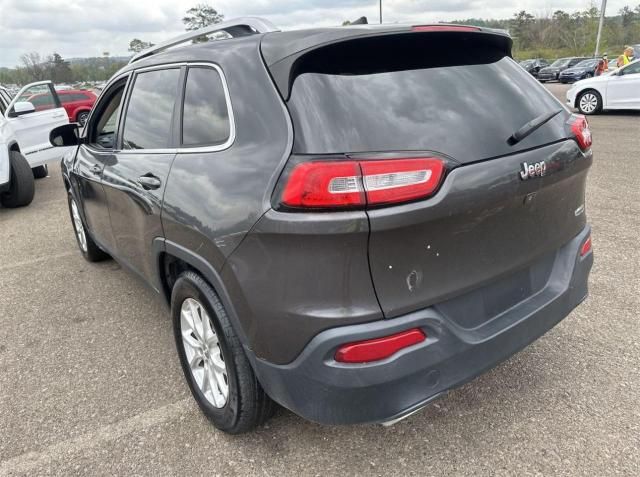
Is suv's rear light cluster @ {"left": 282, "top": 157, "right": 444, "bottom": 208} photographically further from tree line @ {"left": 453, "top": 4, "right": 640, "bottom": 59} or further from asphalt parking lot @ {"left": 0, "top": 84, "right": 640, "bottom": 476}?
tree line @ {"left": 453, "top": 4, "right": 640, "bottom": 59}

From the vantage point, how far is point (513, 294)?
2.12 meters

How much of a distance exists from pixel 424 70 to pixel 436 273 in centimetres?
81

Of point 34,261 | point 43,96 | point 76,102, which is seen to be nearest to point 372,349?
point 34,261

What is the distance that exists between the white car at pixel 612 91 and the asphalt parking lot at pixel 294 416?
36.6 feet

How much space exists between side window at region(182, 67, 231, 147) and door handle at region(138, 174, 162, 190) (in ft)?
0.77

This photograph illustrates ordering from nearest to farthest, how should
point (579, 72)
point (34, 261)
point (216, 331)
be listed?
point (216, 331)
point (34, 261)
point (579, 72)

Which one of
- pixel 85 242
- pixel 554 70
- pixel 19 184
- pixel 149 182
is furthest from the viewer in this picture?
pixel 554 70

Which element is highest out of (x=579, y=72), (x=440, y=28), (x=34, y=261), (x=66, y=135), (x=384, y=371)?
(x=440, y=28)

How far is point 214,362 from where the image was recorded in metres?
2.38

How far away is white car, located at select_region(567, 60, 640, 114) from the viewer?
502 inches

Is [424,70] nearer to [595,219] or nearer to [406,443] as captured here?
[406,443]

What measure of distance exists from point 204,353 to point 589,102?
14150mm

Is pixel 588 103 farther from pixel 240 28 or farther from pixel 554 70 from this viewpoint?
pixel 554 70

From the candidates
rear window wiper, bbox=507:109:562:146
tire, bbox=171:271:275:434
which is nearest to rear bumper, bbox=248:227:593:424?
tire, bbox=171:271:275:434
